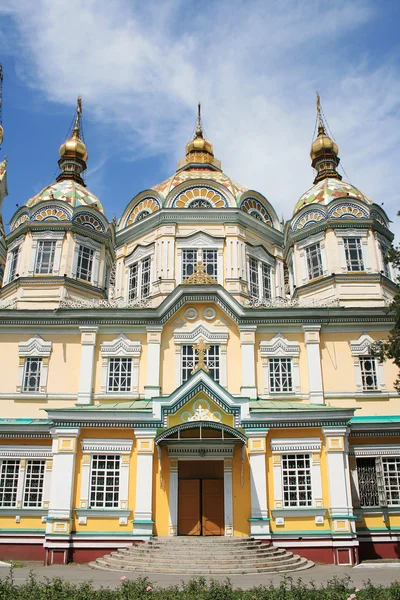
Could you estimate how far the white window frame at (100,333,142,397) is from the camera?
19656 millimetres

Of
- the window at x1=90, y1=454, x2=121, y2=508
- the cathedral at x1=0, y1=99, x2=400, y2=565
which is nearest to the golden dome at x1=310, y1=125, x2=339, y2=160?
the cathedral at x1=0, y1=99, x2=400, y2=565

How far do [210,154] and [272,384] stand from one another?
47.4 feet

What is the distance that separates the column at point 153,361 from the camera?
19188 mm

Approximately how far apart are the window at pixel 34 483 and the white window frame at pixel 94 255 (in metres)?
7.80

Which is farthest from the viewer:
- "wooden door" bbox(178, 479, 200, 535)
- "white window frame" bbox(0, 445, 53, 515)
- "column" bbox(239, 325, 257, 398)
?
"column" bbox(239, 325, 257, 398)

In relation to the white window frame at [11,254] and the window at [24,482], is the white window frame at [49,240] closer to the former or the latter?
the white window frame at [11,254]

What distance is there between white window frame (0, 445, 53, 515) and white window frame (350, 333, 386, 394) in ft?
36.1

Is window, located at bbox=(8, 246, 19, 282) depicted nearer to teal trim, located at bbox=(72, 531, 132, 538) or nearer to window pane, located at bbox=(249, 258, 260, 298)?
window pane, located at bbox=(249, 258, 260, 298)

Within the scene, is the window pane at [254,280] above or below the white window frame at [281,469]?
above

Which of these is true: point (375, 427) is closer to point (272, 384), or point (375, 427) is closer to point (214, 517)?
point (272, 384)

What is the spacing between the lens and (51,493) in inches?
646

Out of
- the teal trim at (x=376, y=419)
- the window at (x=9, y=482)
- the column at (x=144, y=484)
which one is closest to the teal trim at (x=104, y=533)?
the column at (x=144, y=484)

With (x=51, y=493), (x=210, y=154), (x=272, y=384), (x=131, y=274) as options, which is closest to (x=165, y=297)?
(x=131, y=274)

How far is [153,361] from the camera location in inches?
771
